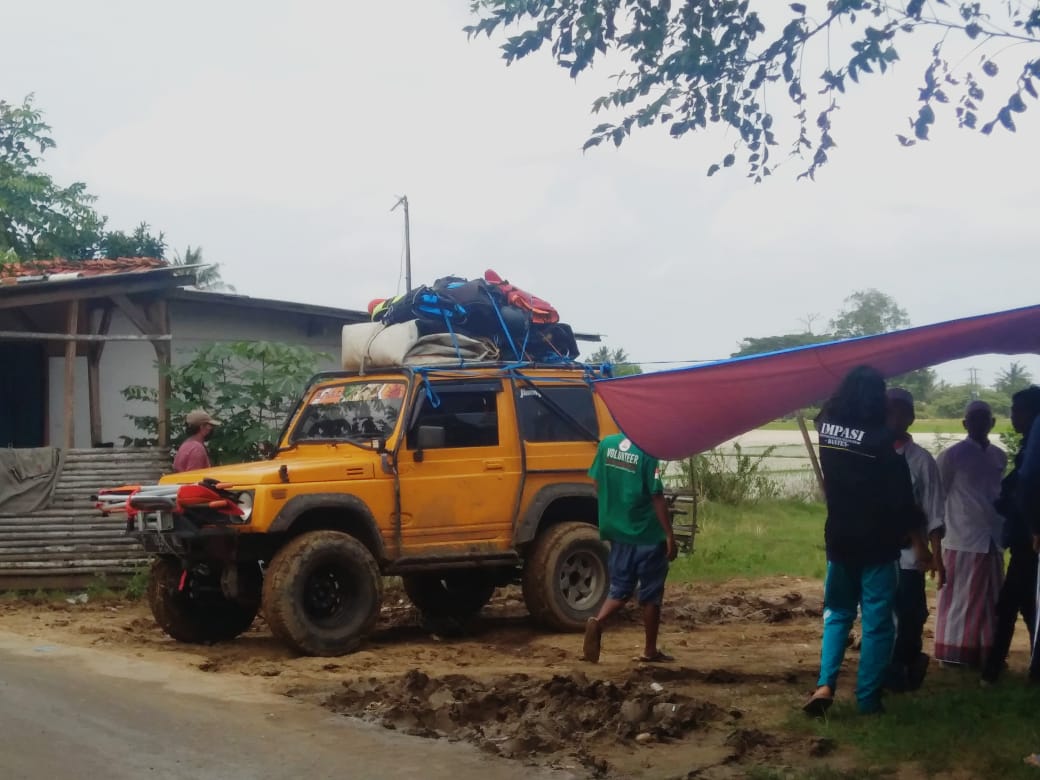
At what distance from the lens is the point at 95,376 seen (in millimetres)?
15633

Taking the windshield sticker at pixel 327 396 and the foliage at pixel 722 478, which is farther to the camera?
the foliage at pixel 722 478

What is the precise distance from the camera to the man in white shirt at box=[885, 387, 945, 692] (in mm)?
6828

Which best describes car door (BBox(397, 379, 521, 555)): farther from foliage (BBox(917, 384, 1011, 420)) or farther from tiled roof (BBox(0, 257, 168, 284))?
foliage (BBox(917, 384, 1011, 420))

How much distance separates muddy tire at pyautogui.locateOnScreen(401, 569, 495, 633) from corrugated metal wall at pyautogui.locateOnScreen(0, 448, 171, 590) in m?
2.83

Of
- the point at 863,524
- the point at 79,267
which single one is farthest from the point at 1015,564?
the point at 79,267

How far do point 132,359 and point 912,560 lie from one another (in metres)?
12.1

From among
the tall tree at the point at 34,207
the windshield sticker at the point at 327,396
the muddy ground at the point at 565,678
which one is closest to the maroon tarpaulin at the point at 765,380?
the muddy ground at the point at 565,678

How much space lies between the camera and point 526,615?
1095 cm

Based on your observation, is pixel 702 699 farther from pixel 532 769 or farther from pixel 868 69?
pixel 868 69

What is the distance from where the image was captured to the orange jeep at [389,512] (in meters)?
8.48

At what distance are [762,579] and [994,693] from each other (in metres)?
6.31

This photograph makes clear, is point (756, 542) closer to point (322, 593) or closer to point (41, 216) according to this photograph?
point (322, 593)

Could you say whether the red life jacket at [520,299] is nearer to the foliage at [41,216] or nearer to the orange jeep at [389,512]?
the orange jeep at [389,512]

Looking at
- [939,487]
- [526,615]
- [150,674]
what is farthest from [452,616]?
[939,487]
